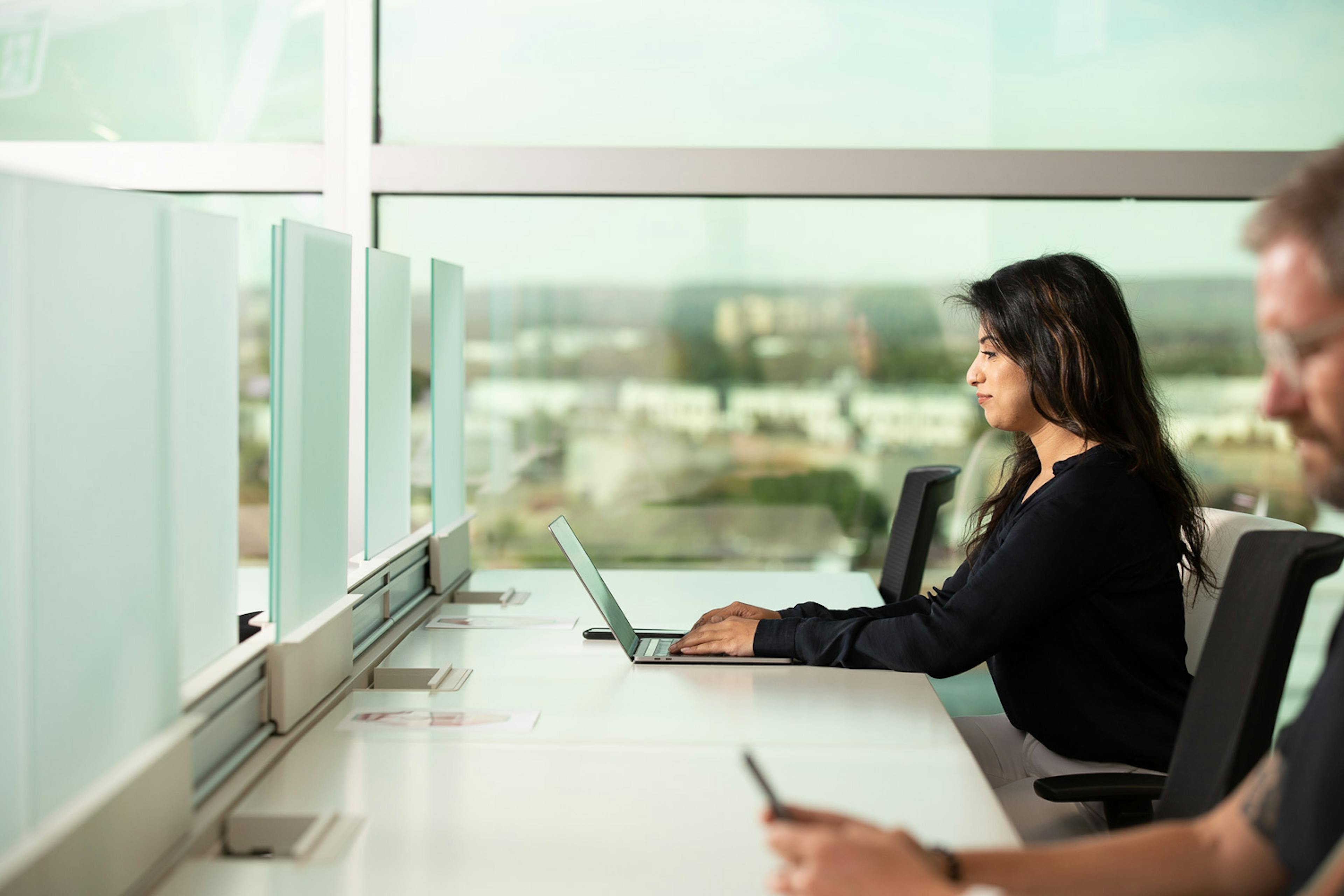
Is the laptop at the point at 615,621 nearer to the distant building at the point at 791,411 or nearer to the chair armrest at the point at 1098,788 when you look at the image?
the chair armrest at the point at 1098,788

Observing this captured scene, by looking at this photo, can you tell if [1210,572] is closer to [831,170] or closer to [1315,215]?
[1315,215]

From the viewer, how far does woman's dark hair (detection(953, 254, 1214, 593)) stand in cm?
181

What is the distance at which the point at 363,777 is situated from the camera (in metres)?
1.38

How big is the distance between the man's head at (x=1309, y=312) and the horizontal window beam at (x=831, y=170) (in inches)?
91.8

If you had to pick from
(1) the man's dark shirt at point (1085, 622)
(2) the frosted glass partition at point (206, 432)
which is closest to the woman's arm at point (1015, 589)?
(1) the man's dark shirt at point (1085, 622)

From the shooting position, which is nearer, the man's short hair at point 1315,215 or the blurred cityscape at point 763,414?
the man's short hair at point 1315,215

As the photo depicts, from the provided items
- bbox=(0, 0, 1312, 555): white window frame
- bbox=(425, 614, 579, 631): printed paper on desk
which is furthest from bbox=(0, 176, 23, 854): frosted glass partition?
bbox=(0, 0, 1312, 555): white window frame

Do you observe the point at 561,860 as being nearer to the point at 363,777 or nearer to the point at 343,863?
the point at 343,863

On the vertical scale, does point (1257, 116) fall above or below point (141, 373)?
above

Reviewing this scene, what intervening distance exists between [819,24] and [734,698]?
2424 mm

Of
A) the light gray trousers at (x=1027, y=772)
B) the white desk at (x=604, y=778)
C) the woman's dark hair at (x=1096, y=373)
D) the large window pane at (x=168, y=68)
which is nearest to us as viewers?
the white desk at (x=604, y=778)

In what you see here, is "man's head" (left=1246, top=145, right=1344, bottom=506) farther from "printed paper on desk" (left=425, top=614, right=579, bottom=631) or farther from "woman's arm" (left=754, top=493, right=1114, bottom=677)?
"printed paper on desk" (left=425, top=614, right=579, bottom=631)

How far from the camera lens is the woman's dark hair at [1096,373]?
1814 millimetres

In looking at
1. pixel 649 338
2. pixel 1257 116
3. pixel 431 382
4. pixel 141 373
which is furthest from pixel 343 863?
pixel 1257 116
